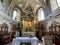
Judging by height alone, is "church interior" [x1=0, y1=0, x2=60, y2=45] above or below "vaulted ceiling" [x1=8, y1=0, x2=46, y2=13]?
below

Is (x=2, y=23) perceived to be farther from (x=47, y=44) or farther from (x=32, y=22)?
(x=47, y=44)

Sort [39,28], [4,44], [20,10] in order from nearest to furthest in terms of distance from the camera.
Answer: [4,44] → [39,28] → [20,10]

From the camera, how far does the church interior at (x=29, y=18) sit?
11.0m

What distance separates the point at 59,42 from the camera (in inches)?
247

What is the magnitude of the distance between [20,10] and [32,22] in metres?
2.29

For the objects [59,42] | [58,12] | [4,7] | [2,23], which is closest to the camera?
[59,42]

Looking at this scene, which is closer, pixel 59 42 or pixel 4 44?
pixel 59 42

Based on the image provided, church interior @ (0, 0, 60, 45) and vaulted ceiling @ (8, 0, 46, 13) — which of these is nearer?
church interior @ (0, 0, 60, 45)

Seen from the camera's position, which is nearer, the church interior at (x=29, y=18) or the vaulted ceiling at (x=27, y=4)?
the church interior at (x=29, y=18)

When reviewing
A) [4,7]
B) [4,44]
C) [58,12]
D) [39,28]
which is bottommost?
[4,44]

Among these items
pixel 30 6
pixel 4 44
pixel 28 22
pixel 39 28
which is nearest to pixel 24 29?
pixel 28 22

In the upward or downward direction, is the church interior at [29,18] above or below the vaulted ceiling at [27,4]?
below

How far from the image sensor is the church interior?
1098 cm

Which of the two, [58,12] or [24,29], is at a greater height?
[58,12]
